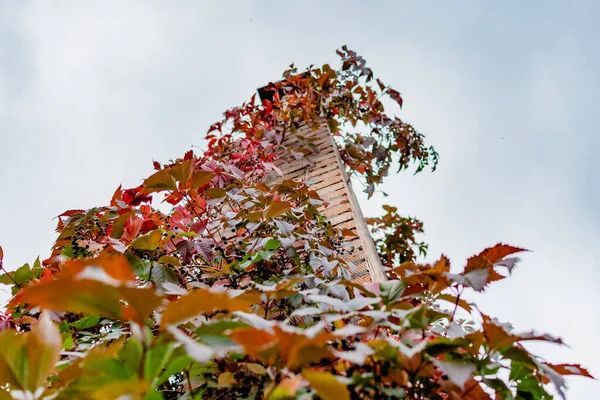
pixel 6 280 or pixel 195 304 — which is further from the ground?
pixel 6 280

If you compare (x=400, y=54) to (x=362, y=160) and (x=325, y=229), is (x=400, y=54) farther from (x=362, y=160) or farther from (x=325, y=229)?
(x=325, y=229)

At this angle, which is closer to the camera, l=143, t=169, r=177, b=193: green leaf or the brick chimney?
l=143, t=169, r=177, b=193: green leaf

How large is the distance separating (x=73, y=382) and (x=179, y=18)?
5.99 m

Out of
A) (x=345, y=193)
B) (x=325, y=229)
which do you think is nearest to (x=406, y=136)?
(x=345, y=193)

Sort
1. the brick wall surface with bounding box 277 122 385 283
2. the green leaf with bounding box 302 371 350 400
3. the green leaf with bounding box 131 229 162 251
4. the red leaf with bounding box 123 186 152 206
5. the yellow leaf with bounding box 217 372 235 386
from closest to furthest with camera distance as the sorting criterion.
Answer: the green leaf with bounding box 302 371 350 400, the yellow leaf with bounding box 217 372 235 386, the green leaf with bounding box 131 229 162 251, the red leaf with bounding box 123 186 152 206, the brick wall surface with bounding box 277 122 385 283

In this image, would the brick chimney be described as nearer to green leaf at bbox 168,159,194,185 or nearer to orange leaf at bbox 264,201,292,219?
orange leaf at bbox 264,201,292,219

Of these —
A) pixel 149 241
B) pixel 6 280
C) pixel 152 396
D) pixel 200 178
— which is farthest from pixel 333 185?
pixel 152 396

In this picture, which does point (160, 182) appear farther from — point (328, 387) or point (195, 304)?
point (328, 387)

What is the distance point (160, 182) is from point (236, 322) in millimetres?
731

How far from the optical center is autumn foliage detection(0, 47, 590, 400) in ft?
1.59

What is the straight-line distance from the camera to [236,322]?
619 mm

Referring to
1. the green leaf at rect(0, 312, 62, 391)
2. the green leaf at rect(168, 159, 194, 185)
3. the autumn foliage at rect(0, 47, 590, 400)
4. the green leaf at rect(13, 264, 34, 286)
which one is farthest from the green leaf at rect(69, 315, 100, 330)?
the green leaf at rect(0, 312, 62, 391)

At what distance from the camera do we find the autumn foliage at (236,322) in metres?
0.48

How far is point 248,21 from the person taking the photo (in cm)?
563
